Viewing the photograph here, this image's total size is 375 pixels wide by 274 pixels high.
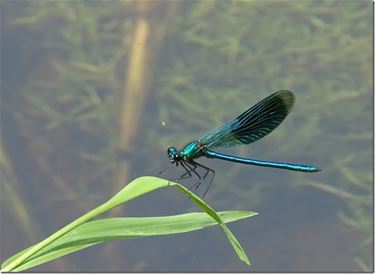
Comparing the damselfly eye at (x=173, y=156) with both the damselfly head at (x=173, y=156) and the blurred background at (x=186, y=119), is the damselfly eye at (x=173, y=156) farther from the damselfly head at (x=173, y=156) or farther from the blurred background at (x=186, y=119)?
the blurred background at (x=186, y=119)

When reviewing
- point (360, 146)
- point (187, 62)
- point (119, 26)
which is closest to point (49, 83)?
point (119, 26)

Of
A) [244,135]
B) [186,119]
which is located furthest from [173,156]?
[186,119]

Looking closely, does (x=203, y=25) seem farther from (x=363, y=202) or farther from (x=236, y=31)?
(x=363, y=202)

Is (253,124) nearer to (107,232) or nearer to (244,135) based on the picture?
(244,135)

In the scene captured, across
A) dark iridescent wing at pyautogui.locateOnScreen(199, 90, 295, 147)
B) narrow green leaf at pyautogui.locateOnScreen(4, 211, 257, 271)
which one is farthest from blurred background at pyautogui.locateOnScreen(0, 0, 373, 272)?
narrow green leaf at pyautogui.locateOnScreen(4, 211, 257, 271)

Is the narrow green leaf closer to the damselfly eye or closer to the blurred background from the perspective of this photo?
the damselfly eye

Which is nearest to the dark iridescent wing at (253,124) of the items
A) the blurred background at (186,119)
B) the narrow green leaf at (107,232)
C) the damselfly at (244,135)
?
the damselfly at (244,135)
